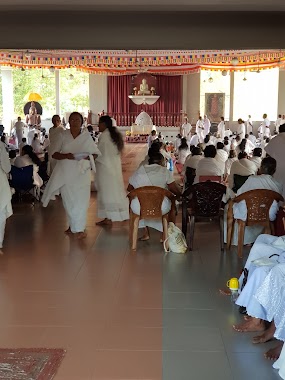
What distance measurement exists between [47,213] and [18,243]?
1.78 meters

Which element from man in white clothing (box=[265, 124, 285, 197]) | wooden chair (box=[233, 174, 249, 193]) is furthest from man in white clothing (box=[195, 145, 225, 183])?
man in white clothing (box=[265, 124, 285, 197])

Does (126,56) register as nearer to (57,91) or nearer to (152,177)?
(57,91)

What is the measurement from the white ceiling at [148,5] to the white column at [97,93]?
17.7m

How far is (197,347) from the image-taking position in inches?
147

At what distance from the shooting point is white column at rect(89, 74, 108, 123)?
79.9 ft

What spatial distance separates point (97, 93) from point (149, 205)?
18984mm

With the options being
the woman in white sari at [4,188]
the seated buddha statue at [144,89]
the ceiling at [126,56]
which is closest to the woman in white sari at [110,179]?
the woman in white sari at [4,188]

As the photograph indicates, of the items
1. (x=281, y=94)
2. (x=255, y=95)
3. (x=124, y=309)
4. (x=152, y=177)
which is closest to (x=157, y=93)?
(x=255, y=95)

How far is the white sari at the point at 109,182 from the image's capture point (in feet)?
23.9

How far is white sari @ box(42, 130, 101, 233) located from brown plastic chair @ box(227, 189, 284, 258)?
179cm

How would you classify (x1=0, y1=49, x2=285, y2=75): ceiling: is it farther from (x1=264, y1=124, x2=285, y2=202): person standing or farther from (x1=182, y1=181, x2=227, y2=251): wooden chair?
(x1=182, y1=181, x2=227, y2=251): wooden chair

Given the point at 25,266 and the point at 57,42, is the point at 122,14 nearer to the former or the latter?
the point at 57,42

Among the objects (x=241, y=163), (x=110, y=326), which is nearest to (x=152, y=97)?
(x=241, y=163)

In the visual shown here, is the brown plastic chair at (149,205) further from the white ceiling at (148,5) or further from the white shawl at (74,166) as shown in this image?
the white ceiling at (148,5)
